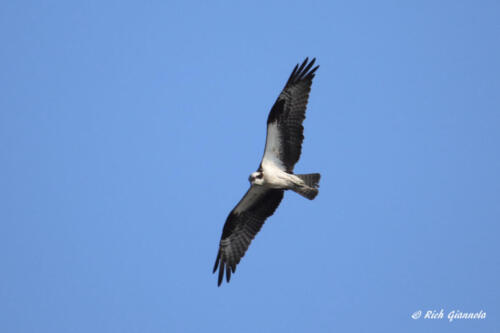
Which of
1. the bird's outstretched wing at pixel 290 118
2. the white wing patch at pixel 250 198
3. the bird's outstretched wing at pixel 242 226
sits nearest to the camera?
the bird's outstretched wing at pixel 290 118

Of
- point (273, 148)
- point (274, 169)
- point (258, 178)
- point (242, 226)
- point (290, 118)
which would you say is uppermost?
point (290, 118)

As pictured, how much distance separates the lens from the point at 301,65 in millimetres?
11438

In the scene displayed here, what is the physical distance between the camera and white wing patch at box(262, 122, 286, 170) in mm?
11328

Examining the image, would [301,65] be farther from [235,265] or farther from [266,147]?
[235,265]

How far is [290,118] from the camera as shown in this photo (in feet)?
37.0

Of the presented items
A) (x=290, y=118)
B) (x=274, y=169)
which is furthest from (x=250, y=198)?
(x=290, y=118)

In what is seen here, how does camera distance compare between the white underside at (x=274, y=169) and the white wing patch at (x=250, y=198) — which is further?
the white wing patch at (x=250, y=198)

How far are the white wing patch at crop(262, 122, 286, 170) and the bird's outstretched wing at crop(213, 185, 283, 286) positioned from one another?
0.86 m

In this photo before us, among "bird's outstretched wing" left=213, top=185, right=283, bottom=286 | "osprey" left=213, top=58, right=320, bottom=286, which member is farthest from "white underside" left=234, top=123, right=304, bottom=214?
A: "bird's outstretched wing" left=213, top=185, right=283, bottom=286

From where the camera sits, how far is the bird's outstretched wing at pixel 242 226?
12.2 meters

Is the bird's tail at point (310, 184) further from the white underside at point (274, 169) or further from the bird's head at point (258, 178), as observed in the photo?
the bird's head at point (258, 178)

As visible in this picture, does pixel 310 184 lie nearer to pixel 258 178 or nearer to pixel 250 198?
pixel 258 178

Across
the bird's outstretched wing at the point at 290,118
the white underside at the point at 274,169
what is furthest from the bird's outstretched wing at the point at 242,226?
the bird's outstretched wing at the point at 290,118

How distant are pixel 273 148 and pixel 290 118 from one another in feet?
2.39
